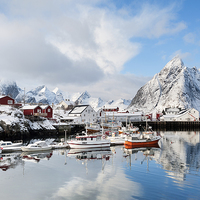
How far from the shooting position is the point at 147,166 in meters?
26.5

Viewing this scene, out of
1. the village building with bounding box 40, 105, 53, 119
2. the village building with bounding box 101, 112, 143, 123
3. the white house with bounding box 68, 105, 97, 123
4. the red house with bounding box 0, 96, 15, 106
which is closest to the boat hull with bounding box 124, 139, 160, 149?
the village building with bounding box 40, 105, 53, 119

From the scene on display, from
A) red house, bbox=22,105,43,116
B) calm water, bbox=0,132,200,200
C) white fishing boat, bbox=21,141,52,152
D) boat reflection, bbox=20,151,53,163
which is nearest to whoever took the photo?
calm water, bbox=0,132,200,200

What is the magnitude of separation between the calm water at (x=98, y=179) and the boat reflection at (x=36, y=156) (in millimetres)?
304

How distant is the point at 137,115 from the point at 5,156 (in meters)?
104

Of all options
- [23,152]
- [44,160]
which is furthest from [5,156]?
[44,160]

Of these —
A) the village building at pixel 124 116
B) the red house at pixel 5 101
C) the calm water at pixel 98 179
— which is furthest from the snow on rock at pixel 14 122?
the village building at pixel 124 116

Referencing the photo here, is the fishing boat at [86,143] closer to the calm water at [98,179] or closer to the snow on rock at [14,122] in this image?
the calm water at [98,179]

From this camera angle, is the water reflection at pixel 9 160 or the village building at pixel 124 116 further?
the village building at pixel 124 116

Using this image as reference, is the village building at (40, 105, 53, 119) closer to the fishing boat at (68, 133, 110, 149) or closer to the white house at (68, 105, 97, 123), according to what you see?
the white house at (68, 105, 97, 123)

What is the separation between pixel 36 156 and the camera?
111 ft

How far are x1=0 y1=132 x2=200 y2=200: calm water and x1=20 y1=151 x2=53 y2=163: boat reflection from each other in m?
0.30

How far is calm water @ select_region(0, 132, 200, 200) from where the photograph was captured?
56.0 feet

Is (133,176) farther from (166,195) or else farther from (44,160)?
(44,160)

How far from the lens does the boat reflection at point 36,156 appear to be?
31.4m
